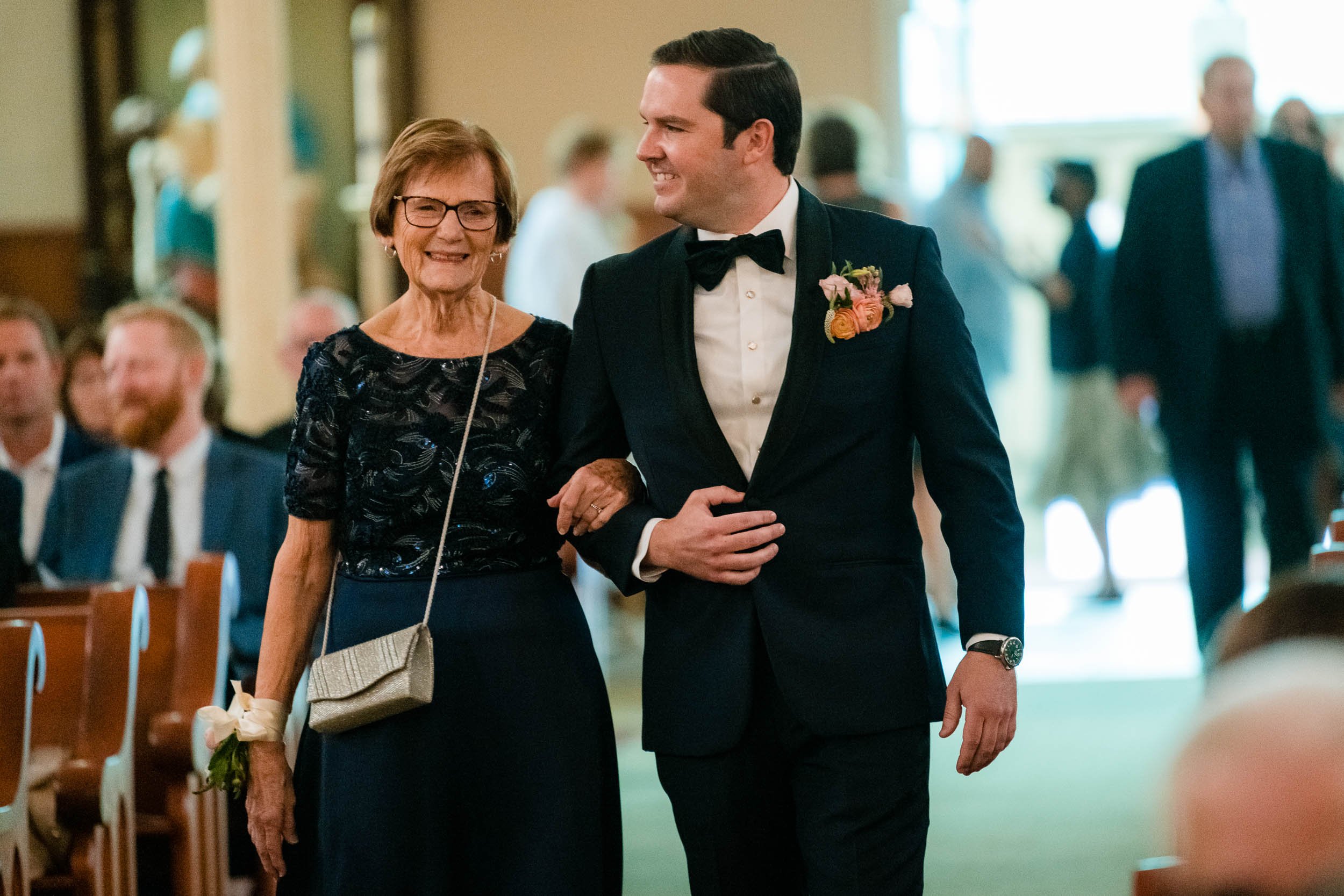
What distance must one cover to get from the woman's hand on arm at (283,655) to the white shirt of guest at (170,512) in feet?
6.71

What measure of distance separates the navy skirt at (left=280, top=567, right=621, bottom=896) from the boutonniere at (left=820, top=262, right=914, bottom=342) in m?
0.65

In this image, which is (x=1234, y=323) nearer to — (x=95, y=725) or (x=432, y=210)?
(x=432, y=210)

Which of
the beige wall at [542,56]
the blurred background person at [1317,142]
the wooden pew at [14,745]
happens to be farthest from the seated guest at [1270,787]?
the beige wall at [542,56]

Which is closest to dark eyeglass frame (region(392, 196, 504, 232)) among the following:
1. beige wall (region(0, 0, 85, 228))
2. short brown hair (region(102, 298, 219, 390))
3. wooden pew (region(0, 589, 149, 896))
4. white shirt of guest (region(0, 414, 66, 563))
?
wooden pew (region(0, 589, 149, 896))

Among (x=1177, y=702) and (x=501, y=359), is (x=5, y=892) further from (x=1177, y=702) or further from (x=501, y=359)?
(x=1177, y=702)

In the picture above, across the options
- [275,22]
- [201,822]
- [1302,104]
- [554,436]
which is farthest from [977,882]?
[275,22]

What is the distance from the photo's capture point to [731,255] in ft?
8.52

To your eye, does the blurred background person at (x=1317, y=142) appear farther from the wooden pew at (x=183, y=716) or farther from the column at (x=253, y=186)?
the column at (x=253, y=186)

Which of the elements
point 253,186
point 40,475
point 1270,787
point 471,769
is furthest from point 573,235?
point 1270,787

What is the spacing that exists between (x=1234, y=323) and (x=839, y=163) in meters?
1.96

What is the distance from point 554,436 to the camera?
8.98ft

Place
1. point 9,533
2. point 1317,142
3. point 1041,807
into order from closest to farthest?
1. point 9,533
2. point 1041,807
3. point 1317,142

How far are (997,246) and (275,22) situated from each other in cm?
381

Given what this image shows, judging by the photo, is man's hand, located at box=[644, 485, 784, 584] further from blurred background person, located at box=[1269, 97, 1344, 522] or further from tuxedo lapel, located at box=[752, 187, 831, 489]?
blurred background person, located at box=[1269, 97, 1344, 522]
